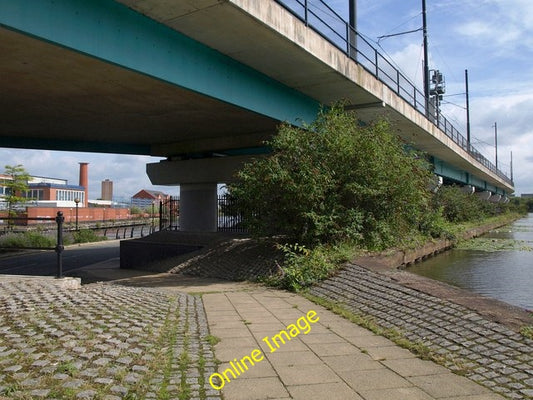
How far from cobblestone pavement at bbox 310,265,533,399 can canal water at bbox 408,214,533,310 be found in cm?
384

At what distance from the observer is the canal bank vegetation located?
11.1m

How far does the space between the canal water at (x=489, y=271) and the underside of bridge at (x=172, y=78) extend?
5993mm

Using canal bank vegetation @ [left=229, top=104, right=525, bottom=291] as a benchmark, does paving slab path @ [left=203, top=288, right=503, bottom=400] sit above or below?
below

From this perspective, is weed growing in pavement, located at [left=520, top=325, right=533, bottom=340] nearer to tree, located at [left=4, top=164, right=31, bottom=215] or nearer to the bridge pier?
the bridge pier

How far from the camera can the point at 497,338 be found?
4.67 m

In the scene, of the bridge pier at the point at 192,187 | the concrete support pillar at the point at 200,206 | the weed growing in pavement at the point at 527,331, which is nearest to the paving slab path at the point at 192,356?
the weed growing in pavement at the point at 527,331

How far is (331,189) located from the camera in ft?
38.3

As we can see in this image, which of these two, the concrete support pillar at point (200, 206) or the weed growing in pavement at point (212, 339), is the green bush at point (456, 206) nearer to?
the concrete support pillar at point (200, 206)

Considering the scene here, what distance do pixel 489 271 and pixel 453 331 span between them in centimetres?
1059

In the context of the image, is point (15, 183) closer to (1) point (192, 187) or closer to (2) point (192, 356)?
(1) point (192, 187)

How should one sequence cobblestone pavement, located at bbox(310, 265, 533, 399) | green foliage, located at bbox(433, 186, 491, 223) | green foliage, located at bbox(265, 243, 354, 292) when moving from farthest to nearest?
green foliage, located at bbox(433, 186, 491, 223) < green foliage, located at bbox(265, 243, 354, 292) < cobblestone pavement, located at bbox(310, 265, 533, 399)

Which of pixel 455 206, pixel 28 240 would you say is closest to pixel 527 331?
pixel 28 240

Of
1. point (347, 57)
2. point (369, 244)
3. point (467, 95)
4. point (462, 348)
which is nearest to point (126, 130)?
point (347, 57)

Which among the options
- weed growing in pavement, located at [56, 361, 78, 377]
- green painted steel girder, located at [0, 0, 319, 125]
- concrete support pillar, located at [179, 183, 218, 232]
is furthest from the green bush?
weed growing in pavement, located at [56, 361, 78, 377]
